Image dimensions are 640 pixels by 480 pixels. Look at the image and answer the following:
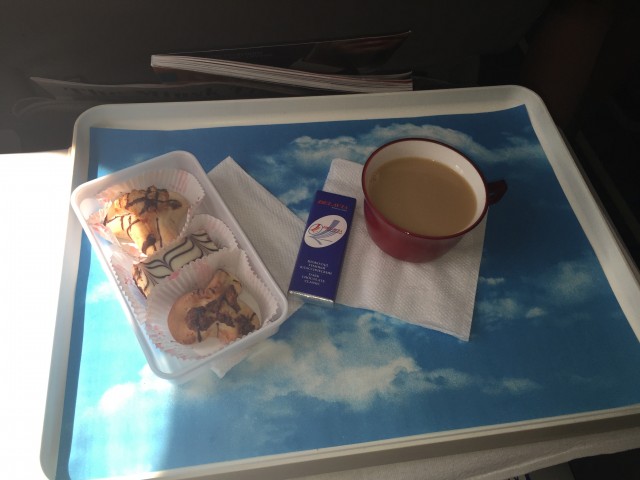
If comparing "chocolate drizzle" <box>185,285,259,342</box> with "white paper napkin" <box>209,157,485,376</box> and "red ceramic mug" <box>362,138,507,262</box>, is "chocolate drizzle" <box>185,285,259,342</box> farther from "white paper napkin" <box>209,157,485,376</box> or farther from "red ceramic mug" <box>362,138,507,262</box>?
"red ceramic mug" <box>362,138,507,262</box>

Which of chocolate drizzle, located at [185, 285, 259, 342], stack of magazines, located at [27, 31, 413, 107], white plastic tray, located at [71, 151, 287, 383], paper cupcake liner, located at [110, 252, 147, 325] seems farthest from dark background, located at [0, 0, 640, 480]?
chocolate drizzle, located at [185, 285, 259, 342]

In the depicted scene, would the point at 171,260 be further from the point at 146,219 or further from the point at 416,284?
the point at 416,284

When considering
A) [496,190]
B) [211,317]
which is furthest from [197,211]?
[496,190]

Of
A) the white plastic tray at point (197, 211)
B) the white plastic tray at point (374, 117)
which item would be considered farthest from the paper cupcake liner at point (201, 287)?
the white plastic tray at point (374, 117)

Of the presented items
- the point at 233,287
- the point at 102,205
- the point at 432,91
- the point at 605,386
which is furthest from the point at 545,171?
the point at 102,205

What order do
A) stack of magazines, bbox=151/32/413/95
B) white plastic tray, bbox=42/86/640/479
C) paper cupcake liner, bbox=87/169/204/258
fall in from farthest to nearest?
1. stack of magazines, bbox=151/32/413/95
2. paper cupcake liner, bbox=87/169/204/258
3. white plastic tray, bbox=42/86/640/479

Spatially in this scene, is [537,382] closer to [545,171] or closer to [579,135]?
[545,171]

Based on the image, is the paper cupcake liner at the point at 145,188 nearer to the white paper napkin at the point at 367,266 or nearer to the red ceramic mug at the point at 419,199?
the white paper napkin at the point at 367,266
